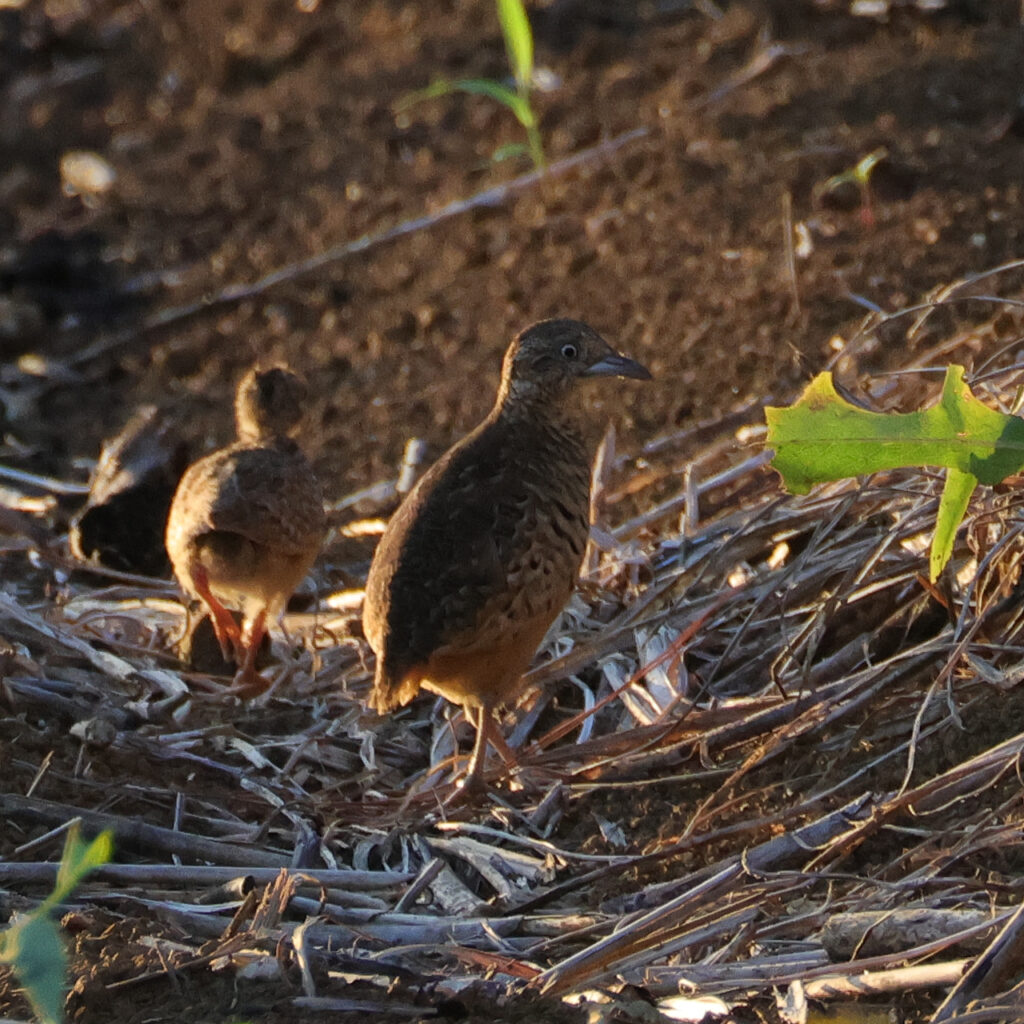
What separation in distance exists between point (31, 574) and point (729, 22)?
5960 millimetres

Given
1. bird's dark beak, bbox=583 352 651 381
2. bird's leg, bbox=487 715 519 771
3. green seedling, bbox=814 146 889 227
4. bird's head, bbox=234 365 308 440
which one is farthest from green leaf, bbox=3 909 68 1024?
green seedling, bbox=814 146 889 227

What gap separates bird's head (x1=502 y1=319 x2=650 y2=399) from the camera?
6520mm

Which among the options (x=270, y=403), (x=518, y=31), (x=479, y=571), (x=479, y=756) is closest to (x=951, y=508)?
(x=479, y=571)

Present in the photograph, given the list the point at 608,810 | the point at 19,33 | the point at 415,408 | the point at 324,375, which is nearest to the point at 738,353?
the point at 415,408

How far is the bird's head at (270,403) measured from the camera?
788cm

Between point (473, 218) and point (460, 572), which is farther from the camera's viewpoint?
point (473, 218)

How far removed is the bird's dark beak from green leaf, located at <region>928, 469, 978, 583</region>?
225cm

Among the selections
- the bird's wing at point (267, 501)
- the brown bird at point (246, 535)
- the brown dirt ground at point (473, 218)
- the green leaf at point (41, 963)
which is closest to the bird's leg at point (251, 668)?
the brown bird at point (246, 535)

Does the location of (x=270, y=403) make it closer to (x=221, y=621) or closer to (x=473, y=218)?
(x=221, y=621)

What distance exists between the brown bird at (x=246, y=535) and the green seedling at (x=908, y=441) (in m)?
3.02

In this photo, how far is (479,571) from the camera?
224 inches

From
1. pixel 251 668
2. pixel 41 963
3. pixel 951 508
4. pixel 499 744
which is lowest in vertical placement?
pixel 251 668

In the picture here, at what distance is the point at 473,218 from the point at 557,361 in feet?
13.2

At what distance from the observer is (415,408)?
8977mm
